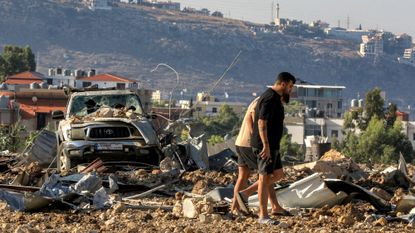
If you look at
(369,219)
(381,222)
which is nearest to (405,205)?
(369,219)

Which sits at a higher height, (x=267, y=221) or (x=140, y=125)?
(x=267, y=221)

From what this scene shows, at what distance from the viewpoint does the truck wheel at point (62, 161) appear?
82.5 ft

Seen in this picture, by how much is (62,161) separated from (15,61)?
5336 inches

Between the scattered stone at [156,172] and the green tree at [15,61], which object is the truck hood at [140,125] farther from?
the green tree at [15,61]

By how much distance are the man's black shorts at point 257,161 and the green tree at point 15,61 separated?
459 ft

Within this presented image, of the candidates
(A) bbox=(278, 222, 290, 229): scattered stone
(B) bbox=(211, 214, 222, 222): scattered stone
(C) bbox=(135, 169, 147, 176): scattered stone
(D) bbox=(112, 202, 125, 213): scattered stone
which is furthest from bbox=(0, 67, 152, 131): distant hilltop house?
(A) bbox=(278, 222, 290, 229): scattered stone

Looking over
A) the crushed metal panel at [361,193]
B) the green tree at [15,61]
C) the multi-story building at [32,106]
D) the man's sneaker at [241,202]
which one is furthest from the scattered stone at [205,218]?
the green tree at [15,61]

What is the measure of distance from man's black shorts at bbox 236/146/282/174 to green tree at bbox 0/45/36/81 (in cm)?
13987

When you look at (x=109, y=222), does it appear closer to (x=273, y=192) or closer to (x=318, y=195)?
(x=273, y=192)

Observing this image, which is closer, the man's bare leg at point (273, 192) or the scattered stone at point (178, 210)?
the man's bare leg at point (273, 192)

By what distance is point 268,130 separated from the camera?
16.0m

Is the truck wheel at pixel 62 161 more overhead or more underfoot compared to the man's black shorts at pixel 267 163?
more underfoot

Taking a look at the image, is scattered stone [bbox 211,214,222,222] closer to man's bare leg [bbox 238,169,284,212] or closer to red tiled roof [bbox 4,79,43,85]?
man's bare leg [bbox 238,169,284,212]

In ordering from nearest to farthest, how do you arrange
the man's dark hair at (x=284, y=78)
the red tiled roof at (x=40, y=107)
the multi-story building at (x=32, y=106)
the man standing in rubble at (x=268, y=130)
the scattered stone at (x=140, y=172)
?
the man standing in rubble at (x=268, y=130), the man's dark hair at (x=284, y=78), the scattered stone at (x=140, y=172), the multi-story building at (x=32, y=106), the red tiled roof at (x=40, y=107)
